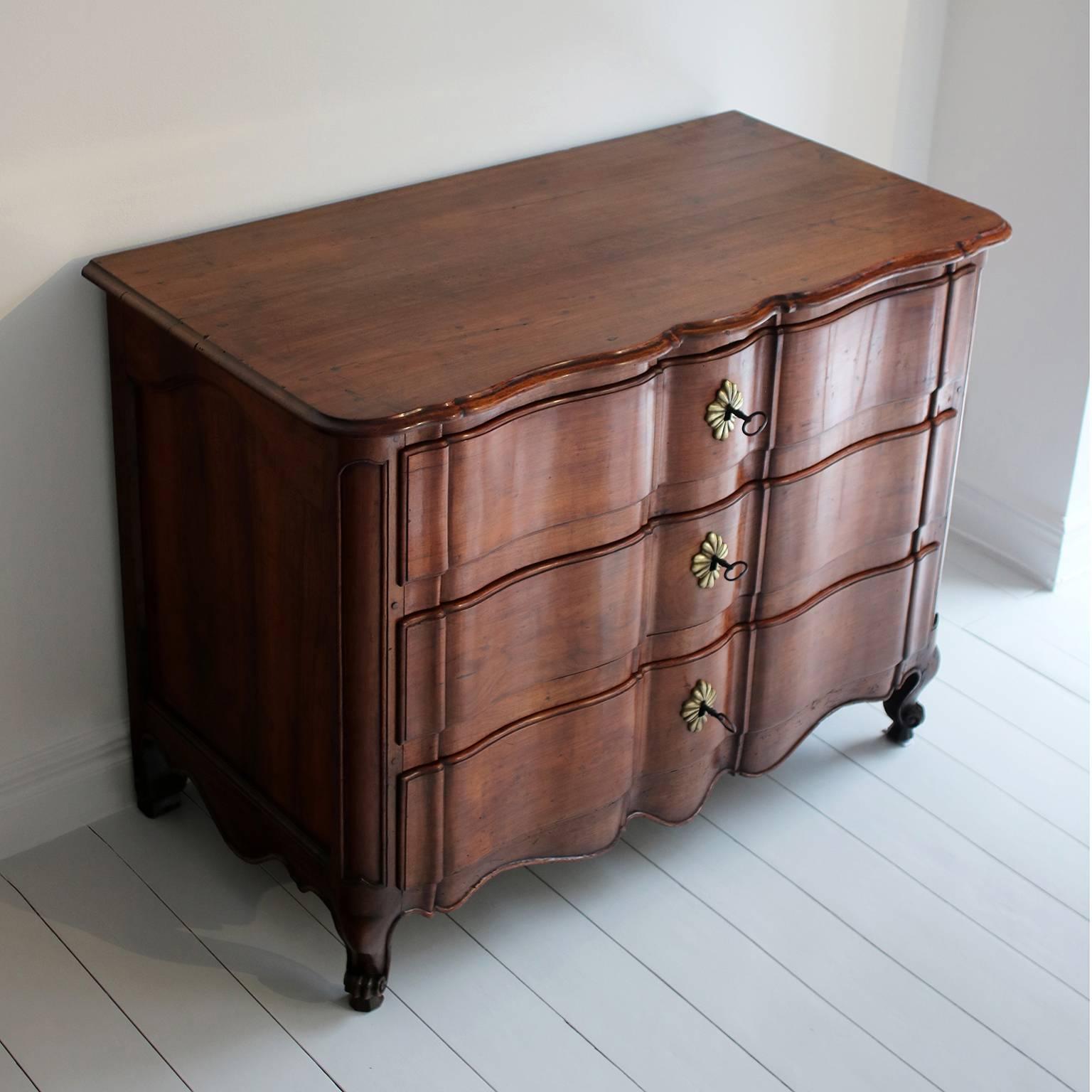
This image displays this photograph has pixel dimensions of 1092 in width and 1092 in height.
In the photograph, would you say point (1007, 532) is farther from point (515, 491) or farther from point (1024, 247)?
point (515, 491)

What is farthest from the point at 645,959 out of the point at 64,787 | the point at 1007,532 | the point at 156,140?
the point at 1007,532

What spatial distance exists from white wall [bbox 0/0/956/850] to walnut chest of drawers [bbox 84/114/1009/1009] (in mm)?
59

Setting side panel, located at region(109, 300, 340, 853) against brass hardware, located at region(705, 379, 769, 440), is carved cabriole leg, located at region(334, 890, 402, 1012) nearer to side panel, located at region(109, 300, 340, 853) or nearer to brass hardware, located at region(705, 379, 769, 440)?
side panel, located at region(109, 300, 340, 853)

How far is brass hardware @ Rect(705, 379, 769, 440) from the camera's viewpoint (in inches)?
70.6

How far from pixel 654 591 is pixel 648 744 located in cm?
23

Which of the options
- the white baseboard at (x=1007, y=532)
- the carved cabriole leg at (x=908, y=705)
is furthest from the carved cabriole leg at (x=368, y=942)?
the white baseboard at (x=1007, y=532)

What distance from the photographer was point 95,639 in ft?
6.86

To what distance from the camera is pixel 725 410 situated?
1.80 meters

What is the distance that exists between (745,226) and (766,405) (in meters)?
0.27

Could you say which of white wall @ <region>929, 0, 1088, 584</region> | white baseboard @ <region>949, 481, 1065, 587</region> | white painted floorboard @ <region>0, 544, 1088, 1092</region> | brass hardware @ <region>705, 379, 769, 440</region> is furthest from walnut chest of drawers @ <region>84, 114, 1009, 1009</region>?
white baseboard @ <region>949, 481, 1065, 587</region>

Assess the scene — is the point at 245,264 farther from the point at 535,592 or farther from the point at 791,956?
the point at 791,956

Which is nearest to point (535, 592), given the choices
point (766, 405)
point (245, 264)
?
point (766, 405)

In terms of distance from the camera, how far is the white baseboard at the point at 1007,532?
2.85m

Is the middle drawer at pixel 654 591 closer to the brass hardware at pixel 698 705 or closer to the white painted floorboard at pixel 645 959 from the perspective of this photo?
the brass hardware at pixel 698 705
